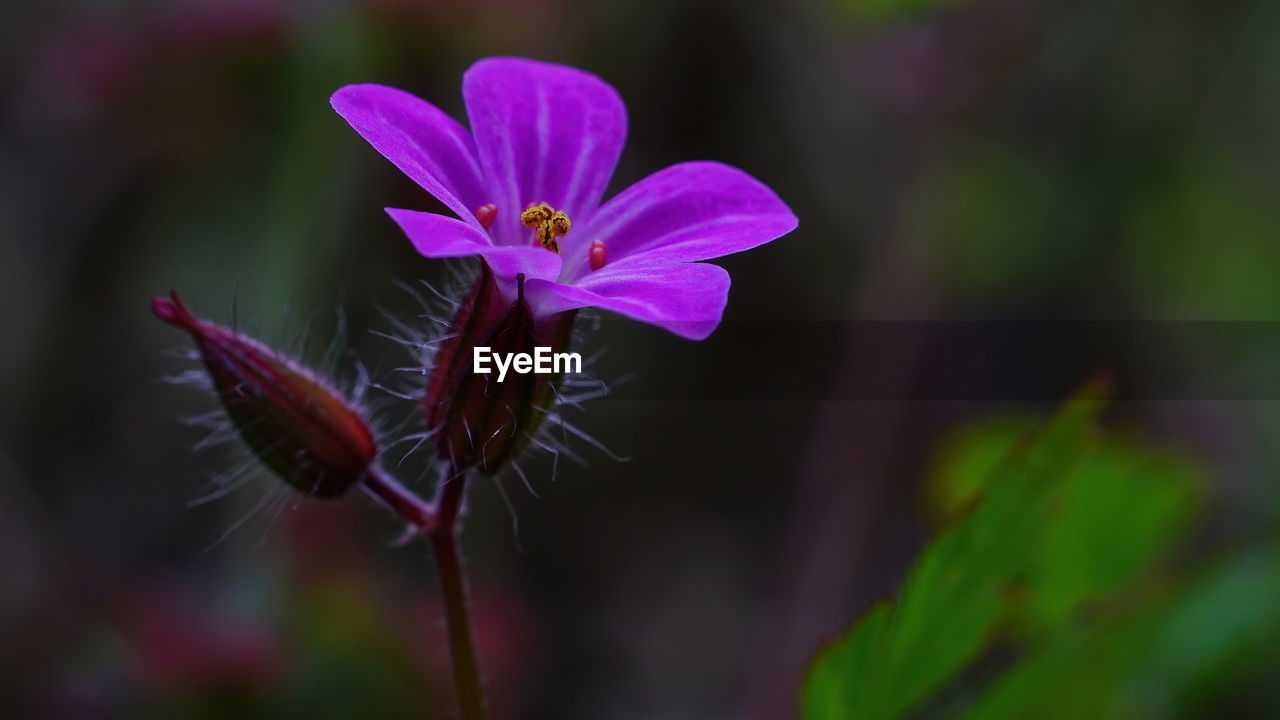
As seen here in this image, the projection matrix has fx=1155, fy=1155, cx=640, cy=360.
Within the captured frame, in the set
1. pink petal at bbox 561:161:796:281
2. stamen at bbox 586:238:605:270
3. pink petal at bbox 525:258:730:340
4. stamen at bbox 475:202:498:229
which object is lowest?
pink petal at bbox 525:258:730:340

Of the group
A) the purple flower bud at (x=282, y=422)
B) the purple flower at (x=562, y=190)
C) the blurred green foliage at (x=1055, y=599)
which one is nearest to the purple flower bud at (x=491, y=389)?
the purple flower at (x=562, y=190)

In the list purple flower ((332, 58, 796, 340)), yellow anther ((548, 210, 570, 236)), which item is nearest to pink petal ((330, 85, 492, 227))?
purple flower ((332, 58, 796, 340))

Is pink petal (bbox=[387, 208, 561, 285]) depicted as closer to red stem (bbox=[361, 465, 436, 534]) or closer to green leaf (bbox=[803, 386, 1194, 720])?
red stem (bbox=[361, 465, 436, 534])

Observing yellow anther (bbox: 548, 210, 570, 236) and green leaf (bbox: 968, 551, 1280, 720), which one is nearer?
yellow anther (bbox: 548, 210, 570, 236)

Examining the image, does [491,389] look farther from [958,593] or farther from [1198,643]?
[1198,643]

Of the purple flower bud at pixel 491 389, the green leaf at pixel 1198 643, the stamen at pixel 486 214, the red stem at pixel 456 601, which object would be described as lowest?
the red stem at pixel 456 601

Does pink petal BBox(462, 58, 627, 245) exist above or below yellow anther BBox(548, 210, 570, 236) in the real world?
above

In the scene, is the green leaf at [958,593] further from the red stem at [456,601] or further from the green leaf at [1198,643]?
the green leaf at [1198,643]
